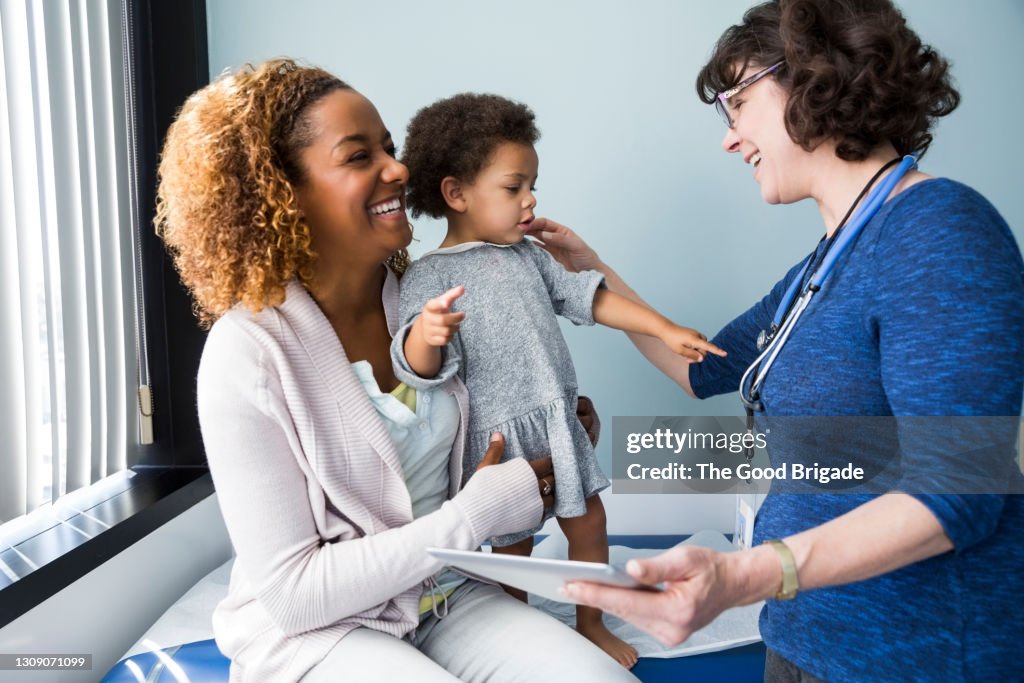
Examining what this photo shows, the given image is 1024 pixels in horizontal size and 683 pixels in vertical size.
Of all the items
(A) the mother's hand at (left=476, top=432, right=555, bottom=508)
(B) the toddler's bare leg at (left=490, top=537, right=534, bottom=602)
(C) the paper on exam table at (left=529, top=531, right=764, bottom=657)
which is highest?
(A) the mother's hand at (left=476, top=432, right=555, bottom=508)

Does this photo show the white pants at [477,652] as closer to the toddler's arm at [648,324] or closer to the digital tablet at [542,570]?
the digital tablet at [542,570]

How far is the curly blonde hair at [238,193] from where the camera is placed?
131cm

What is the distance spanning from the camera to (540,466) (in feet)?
5.14

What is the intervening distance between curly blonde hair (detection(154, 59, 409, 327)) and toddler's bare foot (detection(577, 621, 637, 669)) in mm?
989

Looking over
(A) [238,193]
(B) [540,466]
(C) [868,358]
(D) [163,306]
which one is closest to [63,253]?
(D) [163,306]

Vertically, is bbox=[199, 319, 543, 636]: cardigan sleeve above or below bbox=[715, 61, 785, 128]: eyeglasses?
below

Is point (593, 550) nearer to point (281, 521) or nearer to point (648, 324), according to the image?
point (648, 324)

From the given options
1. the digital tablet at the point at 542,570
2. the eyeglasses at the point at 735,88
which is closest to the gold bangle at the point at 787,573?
the digital tablet at the point at 542,570

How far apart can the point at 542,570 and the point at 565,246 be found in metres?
1.11

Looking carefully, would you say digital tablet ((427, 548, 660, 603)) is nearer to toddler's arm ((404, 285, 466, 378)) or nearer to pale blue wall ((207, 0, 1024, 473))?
toddler's arm ((404, 285, 466, 378))

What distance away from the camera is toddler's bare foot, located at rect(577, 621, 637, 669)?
5.60ft

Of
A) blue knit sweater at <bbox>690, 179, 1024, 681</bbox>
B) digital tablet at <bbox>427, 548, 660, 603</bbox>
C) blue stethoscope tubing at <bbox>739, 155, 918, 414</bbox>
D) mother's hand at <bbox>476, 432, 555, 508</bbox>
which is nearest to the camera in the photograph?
digital tablet at <bbox>427, 548, 660, 603</bbox>

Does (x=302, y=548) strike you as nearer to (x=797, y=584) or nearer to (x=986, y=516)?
(x=797, y=584)

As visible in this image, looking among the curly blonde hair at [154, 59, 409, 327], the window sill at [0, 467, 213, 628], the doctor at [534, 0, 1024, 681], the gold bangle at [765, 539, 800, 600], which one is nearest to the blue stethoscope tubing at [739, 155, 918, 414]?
the doctor at [534, 0, 1024, 681]
